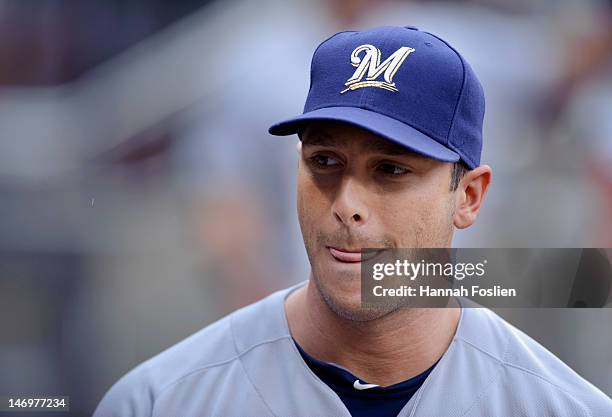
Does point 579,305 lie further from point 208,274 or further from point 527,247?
point 208,274

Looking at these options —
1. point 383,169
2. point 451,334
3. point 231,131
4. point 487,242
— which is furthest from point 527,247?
point 231,131

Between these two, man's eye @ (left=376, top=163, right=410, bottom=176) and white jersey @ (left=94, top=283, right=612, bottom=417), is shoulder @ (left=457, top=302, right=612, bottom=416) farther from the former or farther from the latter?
man's eye @ (left=376, top=163, right=410, bottom=176)

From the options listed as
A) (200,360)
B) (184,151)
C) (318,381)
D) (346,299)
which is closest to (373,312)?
(346,299)

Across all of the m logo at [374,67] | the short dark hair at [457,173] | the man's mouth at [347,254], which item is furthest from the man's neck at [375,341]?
the m logo at [374,67]

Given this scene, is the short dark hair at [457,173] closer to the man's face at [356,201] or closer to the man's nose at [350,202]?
the man's face at [356,201]

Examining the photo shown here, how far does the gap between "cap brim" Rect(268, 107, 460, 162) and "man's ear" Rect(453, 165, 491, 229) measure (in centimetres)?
10

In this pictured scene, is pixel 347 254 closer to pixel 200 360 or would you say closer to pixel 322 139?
pixel 322 139

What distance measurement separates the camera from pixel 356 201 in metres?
1.23

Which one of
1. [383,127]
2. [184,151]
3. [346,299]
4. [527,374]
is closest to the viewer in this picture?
[383,127]

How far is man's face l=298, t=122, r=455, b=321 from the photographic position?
1231 millimetres

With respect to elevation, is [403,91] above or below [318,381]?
above

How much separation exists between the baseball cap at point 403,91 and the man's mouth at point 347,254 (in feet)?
0.65

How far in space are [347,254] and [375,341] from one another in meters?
0.17

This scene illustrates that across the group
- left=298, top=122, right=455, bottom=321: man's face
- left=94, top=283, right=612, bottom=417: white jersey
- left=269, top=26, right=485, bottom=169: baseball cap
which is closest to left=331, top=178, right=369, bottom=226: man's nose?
left=298, top=122, right=455, bottom=321: man's face
